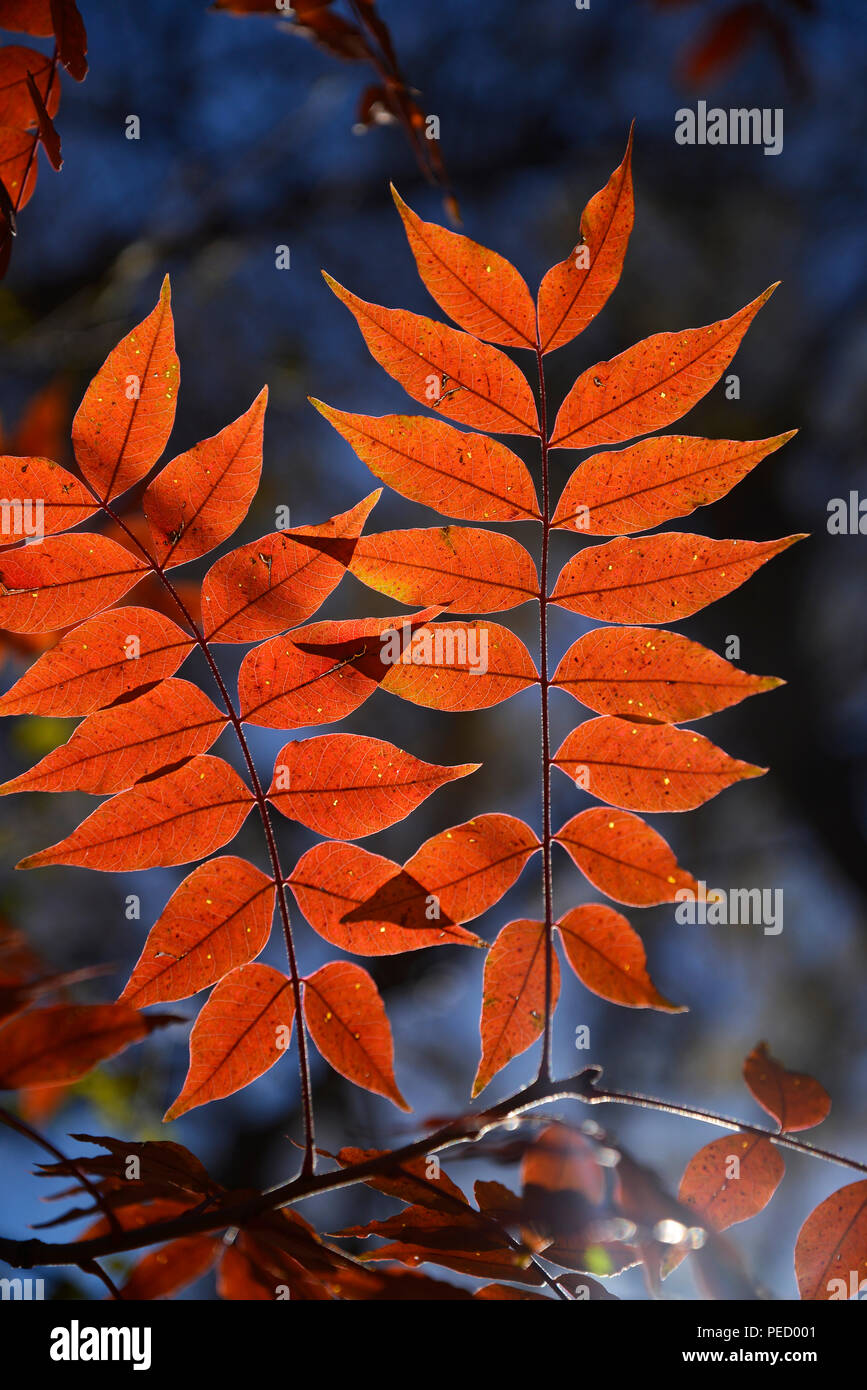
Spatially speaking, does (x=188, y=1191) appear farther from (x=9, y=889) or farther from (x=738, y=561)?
(x=9, y=889)

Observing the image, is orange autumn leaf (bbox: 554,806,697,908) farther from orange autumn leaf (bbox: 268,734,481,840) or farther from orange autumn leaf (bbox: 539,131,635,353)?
orange autumn leaf (bbox: 539,131,635,353)

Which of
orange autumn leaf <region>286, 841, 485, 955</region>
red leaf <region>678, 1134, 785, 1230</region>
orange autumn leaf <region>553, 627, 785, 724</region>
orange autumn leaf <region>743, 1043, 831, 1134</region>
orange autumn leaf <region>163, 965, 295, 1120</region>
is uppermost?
orange autumn leaf <region>553, 627, 785, 724</region>

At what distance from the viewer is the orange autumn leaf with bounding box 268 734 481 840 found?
19.7 inches

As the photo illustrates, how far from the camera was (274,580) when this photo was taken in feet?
1.64

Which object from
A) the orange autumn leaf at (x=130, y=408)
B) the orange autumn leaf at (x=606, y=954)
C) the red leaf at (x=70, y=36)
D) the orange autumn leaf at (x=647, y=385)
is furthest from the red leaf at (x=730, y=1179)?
the red leaf at (x=70, y=36)

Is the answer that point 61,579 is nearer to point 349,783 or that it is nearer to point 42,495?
point 42,495

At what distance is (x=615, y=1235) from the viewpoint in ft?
1.65

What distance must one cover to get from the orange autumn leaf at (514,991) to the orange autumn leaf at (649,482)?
25 centimetres

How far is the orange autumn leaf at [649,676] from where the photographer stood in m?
0.48

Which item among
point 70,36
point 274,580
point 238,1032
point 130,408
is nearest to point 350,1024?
point 238,1032

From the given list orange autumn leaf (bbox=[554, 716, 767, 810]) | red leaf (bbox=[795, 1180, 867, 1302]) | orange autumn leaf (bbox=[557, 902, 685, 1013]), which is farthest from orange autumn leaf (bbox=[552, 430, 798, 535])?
red leaf (bbox=[795, 1180, 867, 1302])

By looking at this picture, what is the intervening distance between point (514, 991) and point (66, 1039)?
0.86 feet

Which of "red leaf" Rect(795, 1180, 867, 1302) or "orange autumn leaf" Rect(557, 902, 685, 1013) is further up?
"orange autumn leaf" Rect(557, 902, 685, 1013)
